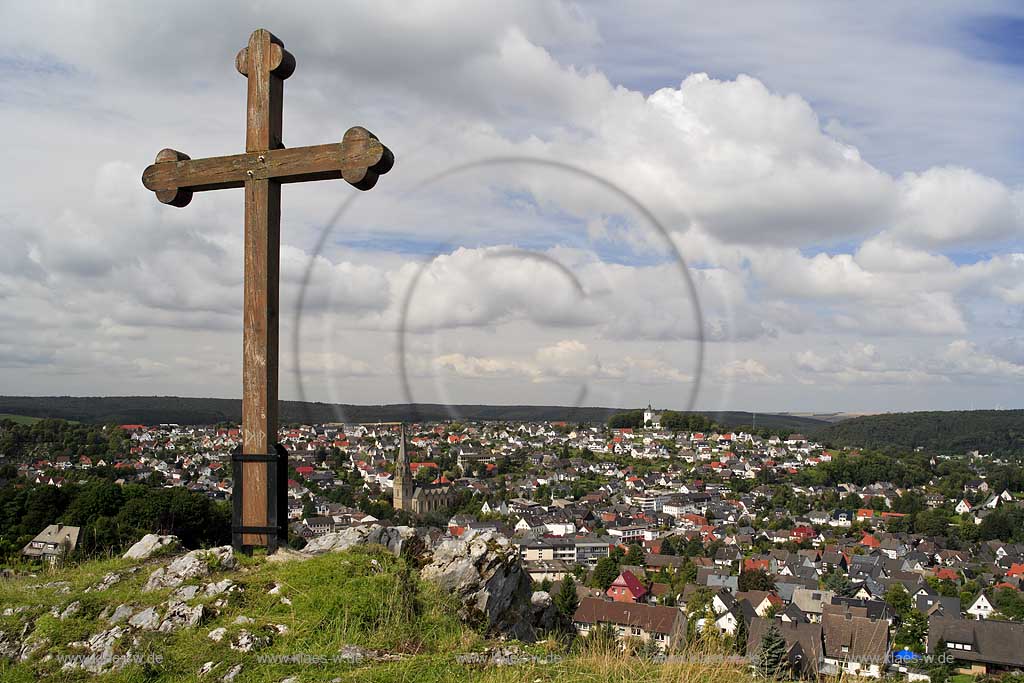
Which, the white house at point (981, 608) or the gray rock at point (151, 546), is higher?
the gray rock at point (151, 546)

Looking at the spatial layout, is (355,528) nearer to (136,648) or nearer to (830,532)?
(136,648)

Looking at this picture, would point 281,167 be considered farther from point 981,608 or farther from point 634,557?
Result: point 634,557

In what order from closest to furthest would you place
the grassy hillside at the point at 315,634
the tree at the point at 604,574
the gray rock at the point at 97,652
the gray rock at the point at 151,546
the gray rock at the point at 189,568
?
the grassy hillside at the point at 315,634, the gray rock at the point at 97,652, the gray rock at the point at 189,568, the gray rock at the point at 151,546, the tree at the point at 604,574

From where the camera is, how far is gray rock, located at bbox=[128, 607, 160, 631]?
4.19 meters

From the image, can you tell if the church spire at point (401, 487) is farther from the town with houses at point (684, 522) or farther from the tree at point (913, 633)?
the tree at point (913, 633)

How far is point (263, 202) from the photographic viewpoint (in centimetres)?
570

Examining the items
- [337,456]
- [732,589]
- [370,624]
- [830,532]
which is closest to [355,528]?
[370,624]

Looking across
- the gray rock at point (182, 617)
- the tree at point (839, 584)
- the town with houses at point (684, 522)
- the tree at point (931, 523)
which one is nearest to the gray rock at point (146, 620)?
the gray rock at point (182, 617)

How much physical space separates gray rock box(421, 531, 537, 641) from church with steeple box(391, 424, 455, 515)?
6495cm

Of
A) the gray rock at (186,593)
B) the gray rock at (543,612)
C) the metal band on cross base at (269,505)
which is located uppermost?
the metal band on cross base at (269,505)

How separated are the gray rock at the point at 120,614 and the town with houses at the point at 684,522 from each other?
284cm

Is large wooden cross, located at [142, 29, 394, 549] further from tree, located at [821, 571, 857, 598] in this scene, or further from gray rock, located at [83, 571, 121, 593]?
tree, located at [821, 571, 857, 598]

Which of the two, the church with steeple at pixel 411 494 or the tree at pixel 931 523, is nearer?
the church with steeple at pixel 411 494

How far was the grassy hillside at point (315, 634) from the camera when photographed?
3.69 meters
